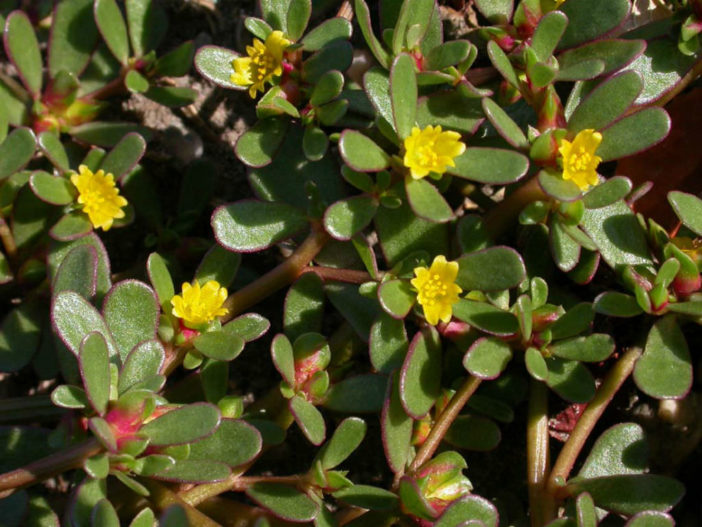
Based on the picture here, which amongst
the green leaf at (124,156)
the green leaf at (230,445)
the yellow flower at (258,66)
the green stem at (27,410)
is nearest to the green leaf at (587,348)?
the green leaf at (230,445)

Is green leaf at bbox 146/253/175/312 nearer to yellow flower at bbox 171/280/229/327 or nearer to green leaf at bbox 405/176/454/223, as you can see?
yellow flower at bbox 171/280/229/327

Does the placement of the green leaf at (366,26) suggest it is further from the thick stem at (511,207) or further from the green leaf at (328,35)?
the thick stem at (511,207)

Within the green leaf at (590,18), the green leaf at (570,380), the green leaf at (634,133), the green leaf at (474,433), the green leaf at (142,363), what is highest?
the green leaf at (590,18)

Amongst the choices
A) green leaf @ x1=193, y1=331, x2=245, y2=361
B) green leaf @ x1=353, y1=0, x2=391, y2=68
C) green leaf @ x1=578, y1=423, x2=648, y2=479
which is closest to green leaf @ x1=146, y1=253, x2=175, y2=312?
green leaf @ x1=193, y1=331, x2=245, y2=361

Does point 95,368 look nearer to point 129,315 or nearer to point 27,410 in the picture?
point 129,315

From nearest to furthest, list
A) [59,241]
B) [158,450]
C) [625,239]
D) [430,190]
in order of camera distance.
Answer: [158,450] → [430,190] → [625,239] → [59,241]

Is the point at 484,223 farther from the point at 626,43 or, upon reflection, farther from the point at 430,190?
the point at 626,43

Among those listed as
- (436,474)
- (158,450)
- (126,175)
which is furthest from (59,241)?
(436,474)
